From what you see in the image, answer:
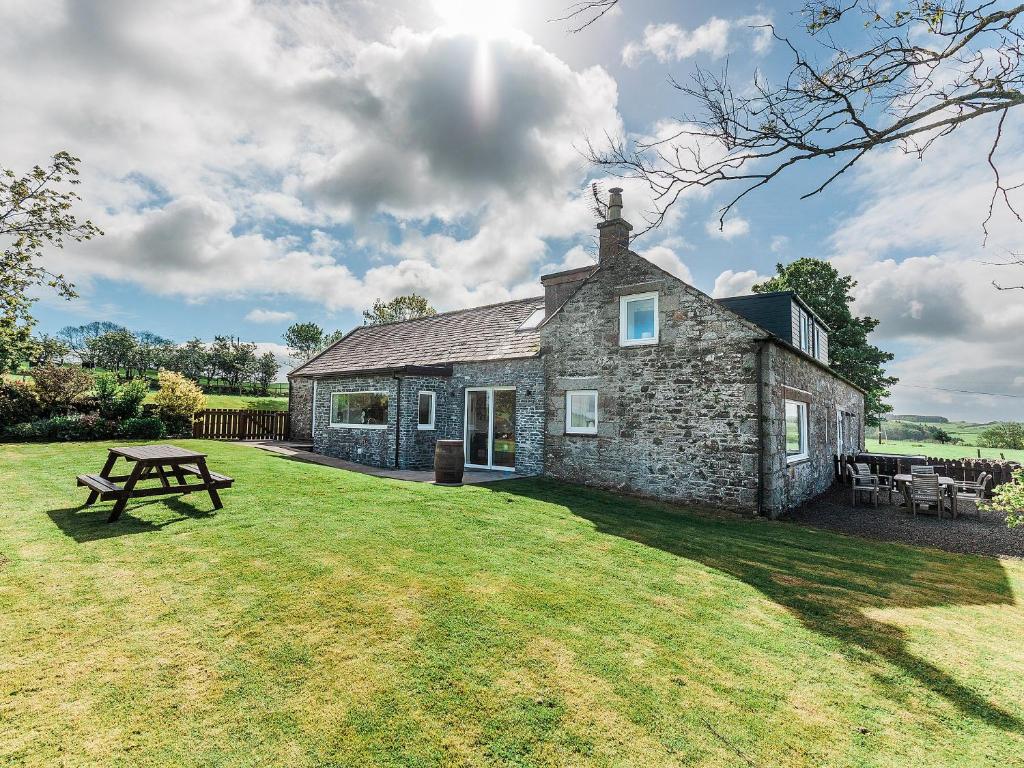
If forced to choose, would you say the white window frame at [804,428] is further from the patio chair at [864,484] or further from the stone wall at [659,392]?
the stone wall at [659,392]

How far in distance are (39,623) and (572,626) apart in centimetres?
470

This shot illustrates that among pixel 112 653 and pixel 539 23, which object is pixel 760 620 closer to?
pixel 112 653

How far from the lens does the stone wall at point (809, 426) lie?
34.2ft

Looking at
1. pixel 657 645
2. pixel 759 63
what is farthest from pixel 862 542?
pixel 759 63

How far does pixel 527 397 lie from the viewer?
14.3 meters

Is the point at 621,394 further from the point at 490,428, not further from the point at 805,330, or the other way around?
the point at 805,330

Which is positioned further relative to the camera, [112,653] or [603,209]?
[603,209]

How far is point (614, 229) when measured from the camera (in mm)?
13953

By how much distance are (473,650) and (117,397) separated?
21681mm

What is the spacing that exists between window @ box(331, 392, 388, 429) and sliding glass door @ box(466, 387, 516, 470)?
9.71ft

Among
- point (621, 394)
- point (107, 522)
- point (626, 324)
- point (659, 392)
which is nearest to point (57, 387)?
point (107, 522)

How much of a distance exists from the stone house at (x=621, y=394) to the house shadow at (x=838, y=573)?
1445mm

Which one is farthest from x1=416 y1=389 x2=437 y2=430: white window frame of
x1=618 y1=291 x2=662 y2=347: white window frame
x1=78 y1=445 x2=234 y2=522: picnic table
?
x1=78 y1=445 x2=234 y2=522: picnic table

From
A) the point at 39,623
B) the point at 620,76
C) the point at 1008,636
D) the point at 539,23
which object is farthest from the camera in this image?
the point at 620,76
